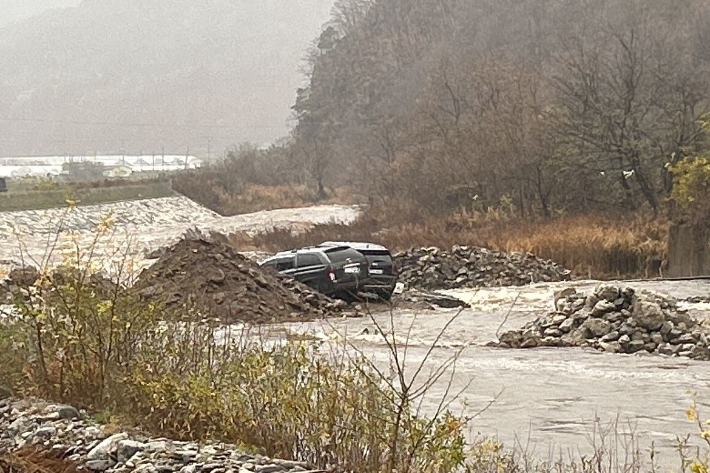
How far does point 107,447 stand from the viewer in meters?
7.55

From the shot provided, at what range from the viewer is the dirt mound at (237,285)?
71.3 feet

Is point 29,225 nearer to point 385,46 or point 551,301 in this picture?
point 551,301

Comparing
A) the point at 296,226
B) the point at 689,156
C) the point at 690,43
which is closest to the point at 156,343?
the point at 689,156

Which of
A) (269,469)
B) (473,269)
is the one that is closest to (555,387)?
(269,469)

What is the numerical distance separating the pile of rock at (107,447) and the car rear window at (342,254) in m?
17.0

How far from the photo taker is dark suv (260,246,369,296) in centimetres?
2553

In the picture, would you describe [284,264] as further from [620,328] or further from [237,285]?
[620,328]

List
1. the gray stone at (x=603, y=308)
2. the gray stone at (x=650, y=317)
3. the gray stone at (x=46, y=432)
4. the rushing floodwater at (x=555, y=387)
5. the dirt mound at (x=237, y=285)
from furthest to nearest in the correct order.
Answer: the dirt mound at (x=237, y=285) < the gray stone at (x=603, y=308) < the gray stone at (x=650, y=317) < the rushing floodwater at (x=555, y=387) < the gray stone at (x=46, y=432)

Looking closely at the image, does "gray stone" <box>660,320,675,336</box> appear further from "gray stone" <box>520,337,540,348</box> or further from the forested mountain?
the forested mountain

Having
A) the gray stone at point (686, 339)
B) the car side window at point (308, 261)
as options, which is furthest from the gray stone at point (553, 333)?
the car side window at point (308, 261)

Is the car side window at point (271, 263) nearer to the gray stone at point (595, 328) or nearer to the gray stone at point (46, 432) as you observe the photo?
the gray stone at point (595, 328)

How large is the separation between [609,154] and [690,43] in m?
37.5

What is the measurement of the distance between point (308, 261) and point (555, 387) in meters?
13.7

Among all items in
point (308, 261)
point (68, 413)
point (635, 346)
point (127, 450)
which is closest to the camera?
point (127, 450)
